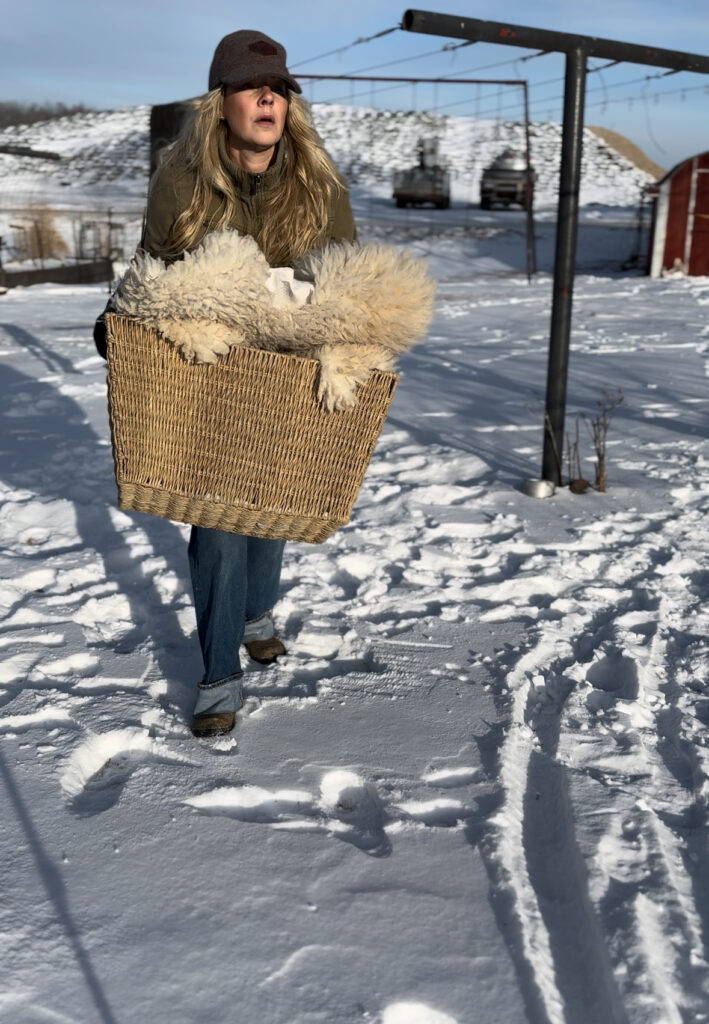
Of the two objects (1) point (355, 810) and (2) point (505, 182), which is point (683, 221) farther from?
(1) point (355, 810)

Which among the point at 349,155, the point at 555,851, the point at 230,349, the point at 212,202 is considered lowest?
the point at 555,851

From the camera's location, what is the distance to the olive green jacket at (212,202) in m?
2.49

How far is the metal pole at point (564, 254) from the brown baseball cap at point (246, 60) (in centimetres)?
209

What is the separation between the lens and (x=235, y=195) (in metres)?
2.59

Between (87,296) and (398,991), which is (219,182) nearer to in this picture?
(398,991)

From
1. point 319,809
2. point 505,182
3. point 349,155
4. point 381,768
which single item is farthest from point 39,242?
point 349,155

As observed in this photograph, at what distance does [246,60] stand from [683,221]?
18063 mm

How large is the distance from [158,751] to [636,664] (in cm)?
150

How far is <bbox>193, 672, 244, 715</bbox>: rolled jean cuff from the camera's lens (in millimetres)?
2639

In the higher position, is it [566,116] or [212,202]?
[566,116]

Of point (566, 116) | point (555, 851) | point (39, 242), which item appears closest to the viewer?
point (555, 851)

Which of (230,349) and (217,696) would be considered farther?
(217,696)

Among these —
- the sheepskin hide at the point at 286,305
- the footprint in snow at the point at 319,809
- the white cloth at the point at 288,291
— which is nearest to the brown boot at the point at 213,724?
the footprint in snow at the point at 319,809

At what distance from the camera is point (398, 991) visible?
5.76 feet
